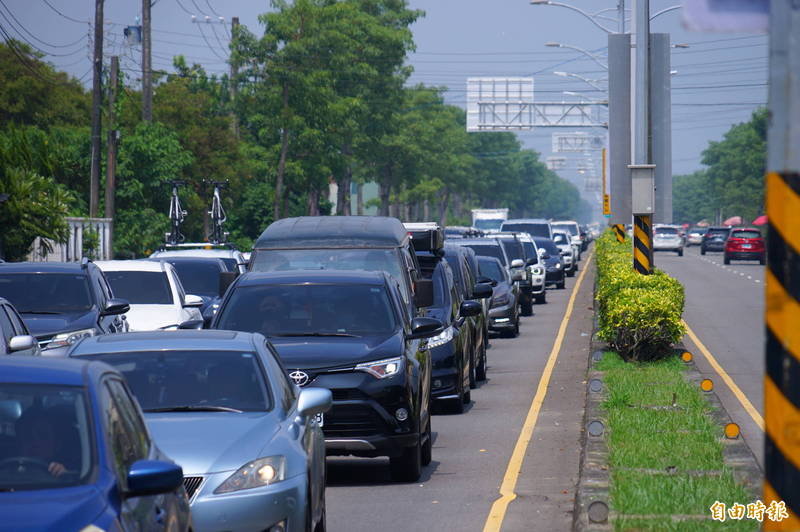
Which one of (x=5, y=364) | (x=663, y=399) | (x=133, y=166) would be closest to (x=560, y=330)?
(x=663, y=399)

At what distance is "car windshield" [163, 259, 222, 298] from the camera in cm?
2575

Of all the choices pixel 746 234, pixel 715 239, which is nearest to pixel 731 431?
pixel 746 234

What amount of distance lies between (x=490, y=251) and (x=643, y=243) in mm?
7107

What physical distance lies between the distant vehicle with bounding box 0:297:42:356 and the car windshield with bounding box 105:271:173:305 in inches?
297

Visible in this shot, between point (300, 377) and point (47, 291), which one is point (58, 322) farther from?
point (300, 377)

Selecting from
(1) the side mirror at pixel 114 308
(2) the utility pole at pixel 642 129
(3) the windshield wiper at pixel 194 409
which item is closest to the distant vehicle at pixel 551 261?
(2) the utility pole at pixel 642 129

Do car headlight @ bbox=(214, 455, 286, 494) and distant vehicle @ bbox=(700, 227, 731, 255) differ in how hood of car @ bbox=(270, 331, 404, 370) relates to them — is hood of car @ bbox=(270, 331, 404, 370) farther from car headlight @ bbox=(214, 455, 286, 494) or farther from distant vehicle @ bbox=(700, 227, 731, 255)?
distant vehicle @ bbox=(700, 227, 731, 255)

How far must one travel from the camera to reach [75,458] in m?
5.86

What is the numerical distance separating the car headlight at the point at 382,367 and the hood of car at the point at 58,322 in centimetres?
624

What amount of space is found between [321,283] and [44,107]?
220ft

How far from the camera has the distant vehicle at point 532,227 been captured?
168ft

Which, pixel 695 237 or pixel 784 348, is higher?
pixel 784 348

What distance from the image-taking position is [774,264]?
4.73 m

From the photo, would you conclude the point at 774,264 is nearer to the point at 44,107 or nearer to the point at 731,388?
the point at 731,388
